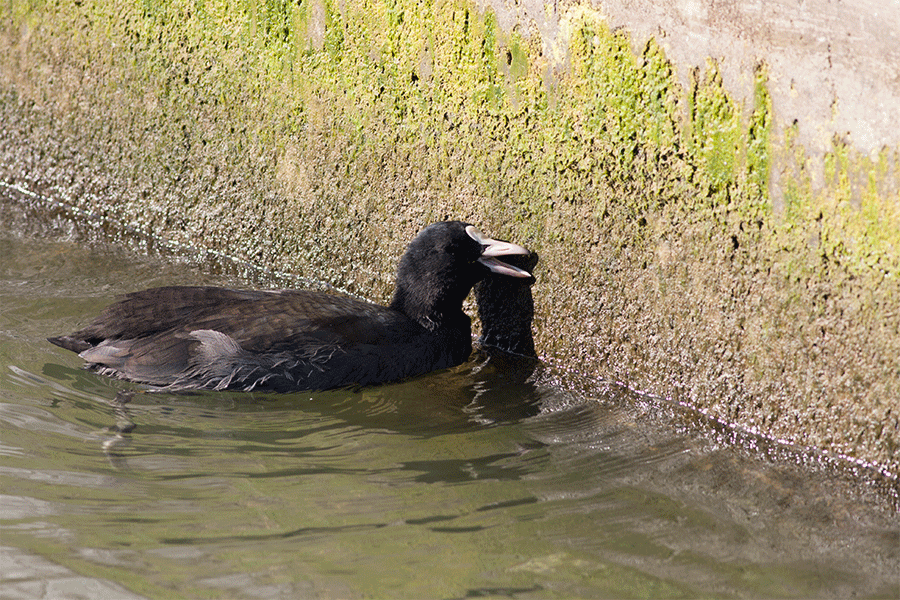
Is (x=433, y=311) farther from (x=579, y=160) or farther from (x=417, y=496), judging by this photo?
(x=417, y=496)

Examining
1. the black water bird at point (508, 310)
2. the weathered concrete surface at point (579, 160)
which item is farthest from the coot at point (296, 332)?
the weathered concrete surface at point (579, 160)

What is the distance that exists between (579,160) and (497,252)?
1.98ft

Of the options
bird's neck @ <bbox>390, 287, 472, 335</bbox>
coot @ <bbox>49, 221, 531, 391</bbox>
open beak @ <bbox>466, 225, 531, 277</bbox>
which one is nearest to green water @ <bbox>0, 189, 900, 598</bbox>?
coot @ <bbox>49, 221, 531, 391</bbox>

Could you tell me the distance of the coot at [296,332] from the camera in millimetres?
4391

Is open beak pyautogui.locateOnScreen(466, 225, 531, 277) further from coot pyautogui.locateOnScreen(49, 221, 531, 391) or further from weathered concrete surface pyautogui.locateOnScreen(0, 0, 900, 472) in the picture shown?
weathered concrete surface pyautogui.locateOnScreen(0, 0, 900, 472)

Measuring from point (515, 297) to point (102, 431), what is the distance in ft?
6.89

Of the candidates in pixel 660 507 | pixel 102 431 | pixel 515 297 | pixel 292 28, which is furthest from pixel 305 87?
pixel 660 507

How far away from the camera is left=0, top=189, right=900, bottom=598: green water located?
10.1 ft

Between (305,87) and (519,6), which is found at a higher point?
(519,6)

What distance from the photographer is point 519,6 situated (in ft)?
14.7

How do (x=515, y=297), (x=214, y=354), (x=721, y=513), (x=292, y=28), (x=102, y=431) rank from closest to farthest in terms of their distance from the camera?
(x=721, y=513), (x=102, y=431), (x=214, y=354), (x=515, y=297), (x=292, y=28)

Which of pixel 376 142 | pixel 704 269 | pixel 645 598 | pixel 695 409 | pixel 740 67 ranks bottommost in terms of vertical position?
pixel 645 598

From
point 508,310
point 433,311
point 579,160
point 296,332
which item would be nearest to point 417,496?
point 296,332

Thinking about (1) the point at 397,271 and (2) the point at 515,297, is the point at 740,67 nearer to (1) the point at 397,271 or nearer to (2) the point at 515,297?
(2) the point at 515,297
